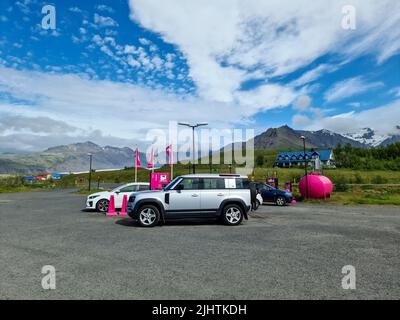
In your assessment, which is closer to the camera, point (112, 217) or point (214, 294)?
Answer: point (214, 294)

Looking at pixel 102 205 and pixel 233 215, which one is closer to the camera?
pixel 233 215

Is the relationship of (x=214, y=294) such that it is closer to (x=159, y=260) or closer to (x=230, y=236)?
(x=159, y=260)

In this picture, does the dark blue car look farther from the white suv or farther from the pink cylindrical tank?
the white suv

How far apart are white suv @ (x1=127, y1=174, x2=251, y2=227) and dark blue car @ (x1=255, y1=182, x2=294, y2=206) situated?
992cm

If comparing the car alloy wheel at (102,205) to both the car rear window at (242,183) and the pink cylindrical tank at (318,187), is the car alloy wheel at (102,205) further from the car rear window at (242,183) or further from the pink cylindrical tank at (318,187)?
the pink cylindrical tank at (318,187)

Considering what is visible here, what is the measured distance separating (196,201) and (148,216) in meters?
1.94

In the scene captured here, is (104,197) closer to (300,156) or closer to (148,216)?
(148,216)

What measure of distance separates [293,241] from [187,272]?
13.5 ft

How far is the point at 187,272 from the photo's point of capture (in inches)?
226

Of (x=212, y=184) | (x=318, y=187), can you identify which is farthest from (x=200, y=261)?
(x=318, y=187)

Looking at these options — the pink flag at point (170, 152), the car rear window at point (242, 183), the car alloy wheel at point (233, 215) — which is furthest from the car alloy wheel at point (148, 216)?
the pink flag at point (170, 152)

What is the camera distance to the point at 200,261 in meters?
6.50

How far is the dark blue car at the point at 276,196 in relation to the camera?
67.6ft

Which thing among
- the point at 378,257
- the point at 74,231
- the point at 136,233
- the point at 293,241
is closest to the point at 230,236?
the point at 293,241
